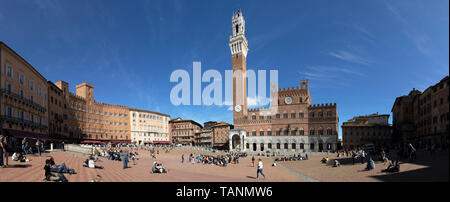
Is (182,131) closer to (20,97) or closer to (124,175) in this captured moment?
(20,97)

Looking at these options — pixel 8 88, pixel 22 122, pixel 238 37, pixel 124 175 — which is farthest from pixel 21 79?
pixel 238 37

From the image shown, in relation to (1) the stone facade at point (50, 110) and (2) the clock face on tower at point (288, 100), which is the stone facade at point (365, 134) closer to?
(2) the clock face on tower at point (288, 100)

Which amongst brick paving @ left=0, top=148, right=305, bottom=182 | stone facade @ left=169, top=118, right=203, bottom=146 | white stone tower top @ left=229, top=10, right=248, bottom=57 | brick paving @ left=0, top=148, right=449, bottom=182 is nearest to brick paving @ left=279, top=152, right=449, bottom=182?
brick paving @ left=0, top=148, right=449, bottom=182

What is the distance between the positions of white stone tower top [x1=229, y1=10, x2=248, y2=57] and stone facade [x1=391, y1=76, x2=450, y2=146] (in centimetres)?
4694

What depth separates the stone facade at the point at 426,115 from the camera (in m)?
26.5

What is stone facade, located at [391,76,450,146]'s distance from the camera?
26.5m

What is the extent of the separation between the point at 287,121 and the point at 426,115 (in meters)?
30.7

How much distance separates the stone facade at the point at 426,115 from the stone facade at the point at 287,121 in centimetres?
1431

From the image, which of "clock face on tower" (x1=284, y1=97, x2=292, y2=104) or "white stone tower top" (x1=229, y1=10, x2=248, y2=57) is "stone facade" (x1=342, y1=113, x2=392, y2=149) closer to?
"clock face on tower" (x1=284, y1=97, x2=292, y2=104)

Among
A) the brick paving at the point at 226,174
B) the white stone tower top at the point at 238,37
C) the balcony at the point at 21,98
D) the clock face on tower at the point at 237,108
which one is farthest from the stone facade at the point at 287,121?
the balcony at the point at 21,98

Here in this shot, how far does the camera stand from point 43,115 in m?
39.2
